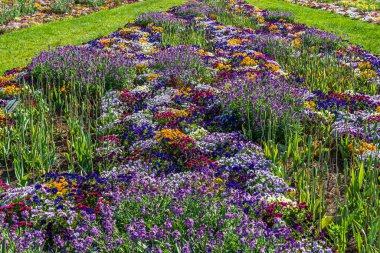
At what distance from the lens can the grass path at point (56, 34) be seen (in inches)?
527

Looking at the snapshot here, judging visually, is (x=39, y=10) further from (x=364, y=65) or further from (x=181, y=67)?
(x=364, y=65)

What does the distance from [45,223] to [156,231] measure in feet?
Answer: 5.66

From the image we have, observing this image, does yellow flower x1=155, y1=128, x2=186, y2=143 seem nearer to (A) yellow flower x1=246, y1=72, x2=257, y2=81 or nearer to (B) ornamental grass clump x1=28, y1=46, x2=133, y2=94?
(B) ornamental grass clump x1=28, y1=46, x2=133, y2=94

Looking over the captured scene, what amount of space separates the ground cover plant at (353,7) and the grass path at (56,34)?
10701 millimetres

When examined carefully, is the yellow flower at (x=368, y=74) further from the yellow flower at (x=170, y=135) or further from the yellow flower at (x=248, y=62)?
the yellow flower at (x=170, y=135)

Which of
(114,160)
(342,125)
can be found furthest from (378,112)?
(114,160)

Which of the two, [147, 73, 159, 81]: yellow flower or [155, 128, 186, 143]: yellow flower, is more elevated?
[147, 73, 159, 81]: yellow flower

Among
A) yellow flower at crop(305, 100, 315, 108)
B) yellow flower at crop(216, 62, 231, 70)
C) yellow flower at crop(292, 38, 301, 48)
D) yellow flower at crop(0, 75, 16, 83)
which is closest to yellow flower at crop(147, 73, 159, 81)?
yellow flower at crop(216, 62, 231, 70)

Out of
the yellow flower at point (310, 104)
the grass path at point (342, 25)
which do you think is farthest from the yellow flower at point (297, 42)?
the yellow flower at point (310, 104)

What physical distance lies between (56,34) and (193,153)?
12192mm

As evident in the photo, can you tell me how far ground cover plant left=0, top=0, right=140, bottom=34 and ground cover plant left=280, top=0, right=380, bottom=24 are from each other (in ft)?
40.6

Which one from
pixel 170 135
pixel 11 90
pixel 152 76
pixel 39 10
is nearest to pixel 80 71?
pixel 11 90

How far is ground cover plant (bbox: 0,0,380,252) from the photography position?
172 inches

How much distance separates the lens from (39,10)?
71.2ft
